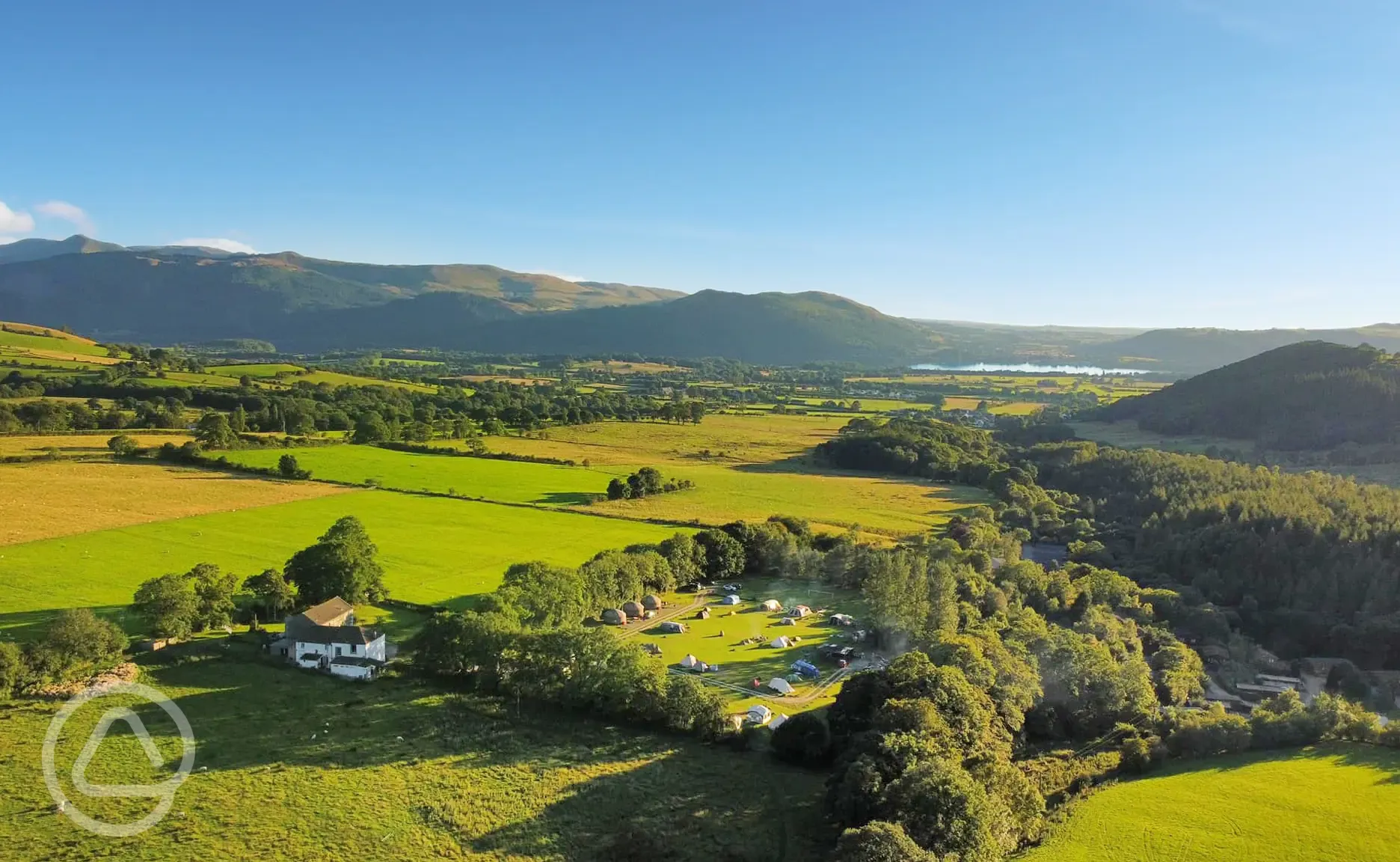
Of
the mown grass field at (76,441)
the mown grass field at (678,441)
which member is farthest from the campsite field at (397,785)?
the mown grass field at (678,441)

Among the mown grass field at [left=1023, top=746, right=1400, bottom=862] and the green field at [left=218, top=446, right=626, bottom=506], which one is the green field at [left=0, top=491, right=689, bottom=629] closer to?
the green field at [left=218, top=446, right=626, bottom=506]

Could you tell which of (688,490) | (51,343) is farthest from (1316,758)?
(51,343)

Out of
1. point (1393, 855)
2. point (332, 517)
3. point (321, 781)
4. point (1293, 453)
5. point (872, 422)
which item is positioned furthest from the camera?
point (872, 422)

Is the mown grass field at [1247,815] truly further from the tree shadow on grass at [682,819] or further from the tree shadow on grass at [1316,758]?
the tree shadow on grass at [682,819]

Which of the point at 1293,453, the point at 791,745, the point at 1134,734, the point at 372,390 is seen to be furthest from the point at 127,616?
the point at 1293,453

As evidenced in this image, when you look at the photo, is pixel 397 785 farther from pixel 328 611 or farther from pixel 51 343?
pixel 51 343

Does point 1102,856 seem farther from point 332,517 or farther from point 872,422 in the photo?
point 872,422
